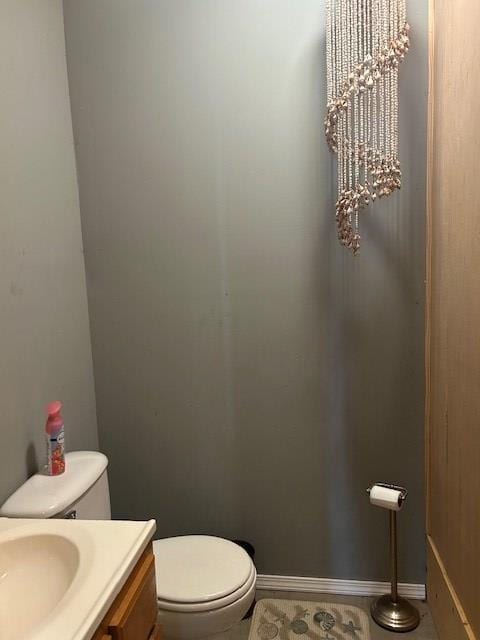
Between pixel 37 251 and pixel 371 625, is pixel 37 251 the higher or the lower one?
the higher one

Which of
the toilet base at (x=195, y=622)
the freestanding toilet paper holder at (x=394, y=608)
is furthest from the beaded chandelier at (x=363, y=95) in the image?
the toilet base at (x=195, y=622)

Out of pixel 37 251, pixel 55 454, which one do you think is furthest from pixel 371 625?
pixel 37 251

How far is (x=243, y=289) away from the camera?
213 centimetres

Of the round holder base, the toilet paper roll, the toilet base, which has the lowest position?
the round holder base

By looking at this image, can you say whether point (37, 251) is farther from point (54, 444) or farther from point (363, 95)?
point (363, 95)

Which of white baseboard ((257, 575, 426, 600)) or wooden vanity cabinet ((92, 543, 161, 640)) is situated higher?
wooden vanity cabinet ((92, 543, 161, 640))

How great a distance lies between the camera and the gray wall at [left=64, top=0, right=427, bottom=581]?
79.4 inches

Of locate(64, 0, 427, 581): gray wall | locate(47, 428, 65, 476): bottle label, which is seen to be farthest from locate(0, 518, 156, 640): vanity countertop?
locate(64, 0, 427, 581): gray wall

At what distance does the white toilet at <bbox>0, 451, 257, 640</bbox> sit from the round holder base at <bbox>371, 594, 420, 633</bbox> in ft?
2.04

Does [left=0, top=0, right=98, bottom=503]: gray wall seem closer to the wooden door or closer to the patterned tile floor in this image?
the patterned tile floor

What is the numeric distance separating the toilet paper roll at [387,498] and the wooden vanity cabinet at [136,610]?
2.95 feet

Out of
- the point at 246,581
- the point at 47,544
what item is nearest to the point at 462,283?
the point at 246,581

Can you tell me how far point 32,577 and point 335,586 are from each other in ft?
4.50

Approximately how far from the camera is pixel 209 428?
2.22 metres
